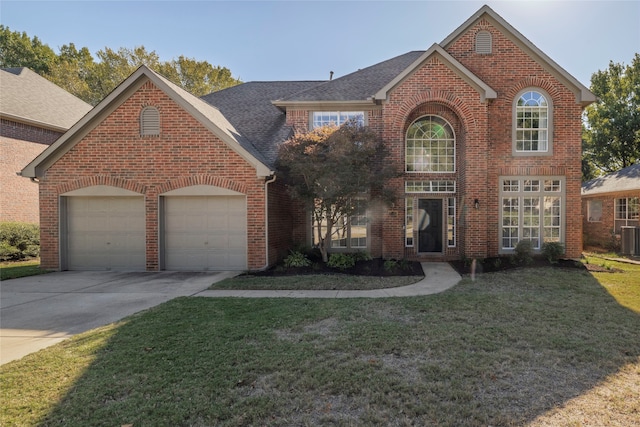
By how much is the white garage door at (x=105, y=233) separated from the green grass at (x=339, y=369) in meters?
5.53

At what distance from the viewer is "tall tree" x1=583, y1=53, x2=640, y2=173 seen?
24.7 meters

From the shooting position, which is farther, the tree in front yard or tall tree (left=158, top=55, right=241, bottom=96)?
tall tree (left=158, top=55, right=241, bottom=96)

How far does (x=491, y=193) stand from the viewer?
1263 centimetres

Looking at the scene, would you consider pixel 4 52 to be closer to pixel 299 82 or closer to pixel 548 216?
pixel 299 82

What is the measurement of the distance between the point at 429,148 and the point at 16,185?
58.6 ft

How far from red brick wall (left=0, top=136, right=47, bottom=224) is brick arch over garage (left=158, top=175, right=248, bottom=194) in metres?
9.67

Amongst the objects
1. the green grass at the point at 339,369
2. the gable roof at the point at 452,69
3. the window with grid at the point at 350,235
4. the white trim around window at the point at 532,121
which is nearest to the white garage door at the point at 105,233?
the green grass at the point at 339,369

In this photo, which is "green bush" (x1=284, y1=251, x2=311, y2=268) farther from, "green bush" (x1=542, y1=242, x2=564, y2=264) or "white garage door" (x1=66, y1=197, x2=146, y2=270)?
"green bush" (x1=542, y1=242, x2=564, y2=264)

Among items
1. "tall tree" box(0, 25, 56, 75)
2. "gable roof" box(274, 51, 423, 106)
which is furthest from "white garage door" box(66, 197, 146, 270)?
"tall tree" box(0, 25, 56, 75)

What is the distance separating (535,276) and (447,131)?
5.92 meters

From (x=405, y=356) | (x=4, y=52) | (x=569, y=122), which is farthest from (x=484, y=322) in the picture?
(x=4, y=52)

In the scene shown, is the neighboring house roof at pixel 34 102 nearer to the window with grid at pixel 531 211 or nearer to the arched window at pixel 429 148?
the arched window at pixel 429 148

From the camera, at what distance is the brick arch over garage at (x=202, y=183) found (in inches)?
417

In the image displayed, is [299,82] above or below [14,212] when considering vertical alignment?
above
